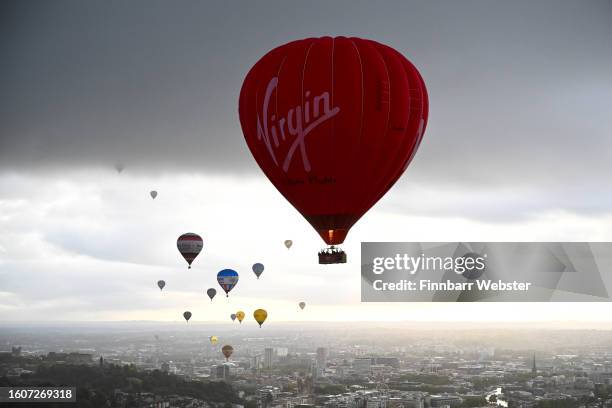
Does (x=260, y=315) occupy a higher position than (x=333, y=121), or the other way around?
(x=333, y=121)

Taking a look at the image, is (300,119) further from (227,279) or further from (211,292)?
(211,292)

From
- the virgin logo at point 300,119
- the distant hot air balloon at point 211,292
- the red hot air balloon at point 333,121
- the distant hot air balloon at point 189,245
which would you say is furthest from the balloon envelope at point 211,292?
the virgin logo at point 300,119

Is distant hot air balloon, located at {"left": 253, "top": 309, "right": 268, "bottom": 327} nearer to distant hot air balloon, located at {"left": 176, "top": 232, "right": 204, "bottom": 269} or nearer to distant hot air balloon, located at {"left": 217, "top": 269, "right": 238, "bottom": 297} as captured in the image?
distant hot air balloon, located at {"left": 217, "top": 269, "right": 238, "bottom": 297}

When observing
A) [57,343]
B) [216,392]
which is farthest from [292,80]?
[57,343]

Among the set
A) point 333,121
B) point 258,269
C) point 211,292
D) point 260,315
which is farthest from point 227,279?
point 333,121

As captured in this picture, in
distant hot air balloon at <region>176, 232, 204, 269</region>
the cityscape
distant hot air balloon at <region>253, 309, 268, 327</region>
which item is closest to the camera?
distant hot air balloon at <region>176, 232, 204, 269</region>

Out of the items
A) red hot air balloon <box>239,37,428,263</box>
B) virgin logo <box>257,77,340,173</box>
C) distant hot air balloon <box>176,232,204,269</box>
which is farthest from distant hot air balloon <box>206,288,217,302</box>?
virgin logo <box>257,77,340,173</box>

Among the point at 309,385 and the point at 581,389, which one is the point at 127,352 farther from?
the point at 581,389
